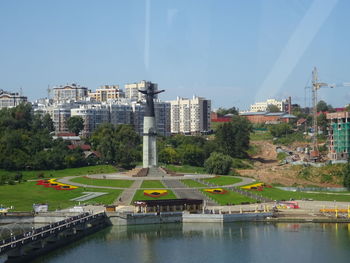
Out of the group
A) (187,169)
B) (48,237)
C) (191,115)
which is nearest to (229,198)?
(48,237)

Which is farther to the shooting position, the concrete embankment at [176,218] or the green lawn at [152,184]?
the green lawn at [152,184]

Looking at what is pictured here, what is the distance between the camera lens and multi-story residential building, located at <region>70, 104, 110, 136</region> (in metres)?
107

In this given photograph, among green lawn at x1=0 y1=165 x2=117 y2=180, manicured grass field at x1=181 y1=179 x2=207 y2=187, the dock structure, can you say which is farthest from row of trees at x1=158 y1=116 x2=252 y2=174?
the dock structure

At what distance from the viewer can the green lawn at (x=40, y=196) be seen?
48375mm

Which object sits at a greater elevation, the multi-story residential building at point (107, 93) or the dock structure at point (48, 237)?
the multi-story residential building at point (107, 93)

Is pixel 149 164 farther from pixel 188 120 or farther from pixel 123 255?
pixel 188 120

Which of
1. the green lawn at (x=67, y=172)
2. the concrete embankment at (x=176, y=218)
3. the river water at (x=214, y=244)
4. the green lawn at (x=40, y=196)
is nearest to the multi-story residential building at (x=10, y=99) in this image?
the green lawn at (x=67, y=172)

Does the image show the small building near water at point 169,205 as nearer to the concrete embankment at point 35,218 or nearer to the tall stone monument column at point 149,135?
the concrete embankment at point 35,218

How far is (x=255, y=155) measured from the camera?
3792 inches

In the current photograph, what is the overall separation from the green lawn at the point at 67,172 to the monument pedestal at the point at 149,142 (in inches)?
342

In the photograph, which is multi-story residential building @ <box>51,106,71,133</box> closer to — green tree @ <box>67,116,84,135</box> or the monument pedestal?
green tree @ <box>67,116,84,135</box>

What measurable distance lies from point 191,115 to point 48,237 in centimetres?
9444

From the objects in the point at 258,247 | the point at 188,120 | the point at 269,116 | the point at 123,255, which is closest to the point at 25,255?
the point at 123,255

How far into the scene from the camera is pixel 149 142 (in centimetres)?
6159
